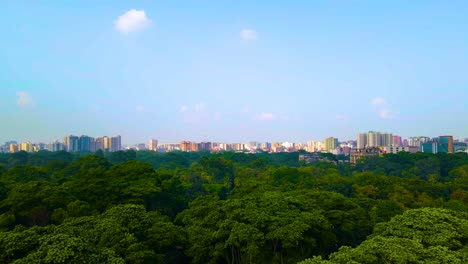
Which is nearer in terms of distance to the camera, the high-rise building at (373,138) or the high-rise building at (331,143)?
the high-rise building at (373,138)

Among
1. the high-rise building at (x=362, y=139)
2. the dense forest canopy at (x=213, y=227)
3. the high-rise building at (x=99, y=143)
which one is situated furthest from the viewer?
the high-rise building at (x=99, y=143)

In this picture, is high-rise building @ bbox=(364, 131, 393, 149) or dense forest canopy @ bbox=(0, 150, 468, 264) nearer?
dense forest canopy @ bbox=(0, 150, 468, 264)

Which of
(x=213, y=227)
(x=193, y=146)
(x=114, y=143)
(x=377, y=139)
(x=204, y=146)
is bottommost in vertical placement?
(x=213, y=227)

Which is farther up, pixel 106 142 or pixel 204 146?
pixel 106 142

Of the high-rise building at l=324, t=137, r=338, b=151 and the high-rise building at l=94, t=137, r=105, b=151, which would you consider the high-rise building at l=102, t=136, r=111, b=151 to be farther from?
the high-rise building at l=324, t=137, r=338, b=151

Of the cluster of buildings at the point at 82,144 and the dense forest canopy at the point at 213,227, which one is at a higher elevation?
the cluster of buildings at the point at 82,144

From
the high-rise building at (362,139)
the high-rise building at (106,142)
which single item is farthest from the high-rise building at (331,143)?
the high-rise building at (106,142)

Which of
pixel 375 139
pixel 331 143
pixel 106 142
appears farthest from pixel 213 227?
pixel 331 143

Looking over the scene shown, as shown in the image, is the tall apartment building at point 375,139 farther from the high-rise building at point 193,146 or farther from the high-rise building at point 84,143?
the high-rise building at point 84,143

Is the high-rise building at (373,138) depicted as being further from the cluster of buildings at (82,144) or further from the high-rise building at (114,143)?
the high-rise building at (114,143)

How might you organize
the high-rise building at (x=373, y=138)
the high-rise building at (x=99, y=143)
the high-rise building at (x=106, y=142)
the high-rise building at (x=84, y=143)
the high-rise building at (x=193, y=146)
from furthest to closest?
the high-rise building at (x=193, y=146) → the high-rise building at (x=106, y=142) → the high-rise building at (x=99, y=143) → the high-rise building at (x=84, y=143) → the high-rise building at (x=373, y=138)

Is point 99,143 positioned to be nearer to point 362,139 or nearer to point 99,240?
point 362,139

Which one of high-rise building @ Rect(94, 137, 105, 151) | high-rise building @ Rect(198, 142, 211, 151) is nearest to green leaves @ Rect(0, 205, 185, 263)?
high-rise building @ Rect(94, 137, 105, 151)
